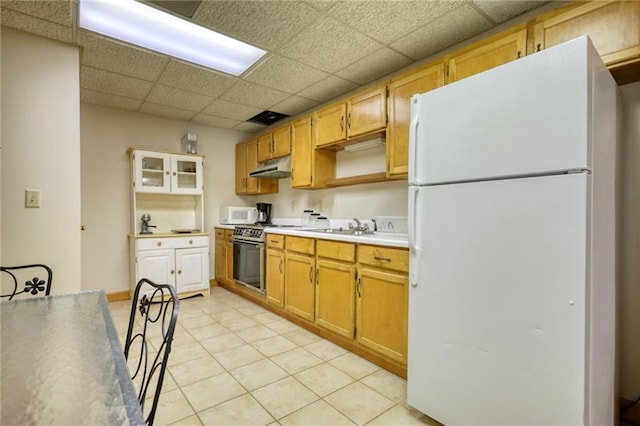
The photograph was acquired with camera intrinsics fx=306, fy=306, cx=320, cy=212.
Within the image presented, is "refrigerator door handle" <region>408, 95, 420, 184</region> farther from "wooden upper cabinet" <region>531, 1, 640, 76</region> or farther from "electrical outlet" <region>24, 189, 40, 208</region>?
"electrical outlet" <region>24, 189, 40, 208</region>

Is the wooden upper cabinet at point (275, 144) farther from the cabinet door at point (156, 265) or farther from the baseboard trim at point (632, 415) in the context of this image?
the baseboard trim at point (632, 415)

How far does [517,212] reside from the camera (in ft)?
4.36

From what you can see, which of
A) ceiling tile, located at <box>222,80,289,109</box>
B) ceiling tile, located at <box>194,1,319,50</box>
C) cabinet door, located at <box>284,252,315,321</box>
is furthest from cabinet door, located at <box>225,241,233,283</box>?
ceiling tile, located at <box>194,1,319,50</box>

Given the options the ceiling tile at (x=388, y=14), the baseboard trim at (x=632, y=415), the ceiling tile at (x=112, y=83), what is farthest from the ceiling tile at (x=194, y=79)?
the baseboard trim at (x=632, y=415)

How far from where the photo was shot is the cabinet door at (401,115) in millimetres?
2318

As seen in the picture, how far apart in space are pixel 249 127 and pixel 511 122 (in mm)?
4064

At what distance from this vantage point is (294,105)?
3812 millimetres

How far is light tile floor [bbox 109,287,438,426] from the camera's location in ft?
5.63

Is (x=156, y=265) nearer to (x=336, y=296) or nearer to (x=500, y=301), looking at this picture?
(x=336, y=296)

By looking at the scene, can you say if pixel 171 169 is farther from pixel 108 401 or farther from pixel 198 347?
pixel 108 401

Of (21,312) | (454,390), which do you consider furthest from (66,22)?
(454,390)

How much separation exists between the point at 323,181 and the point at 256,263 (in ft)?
4.13

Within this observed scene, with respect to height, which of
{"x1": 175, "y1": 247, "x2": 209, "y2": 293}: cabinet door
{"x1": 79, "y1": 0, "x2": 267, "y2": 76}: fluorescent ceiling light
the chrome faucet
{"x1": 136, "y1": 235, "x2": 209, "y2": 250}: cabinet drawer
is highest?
{"x1": 79, "y1": 0, "x2": 267, "y2": 76}: fluorescent ceiling light

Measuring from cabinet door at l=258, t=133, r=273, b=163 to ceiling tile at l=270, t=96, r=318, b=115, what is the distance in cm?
36
